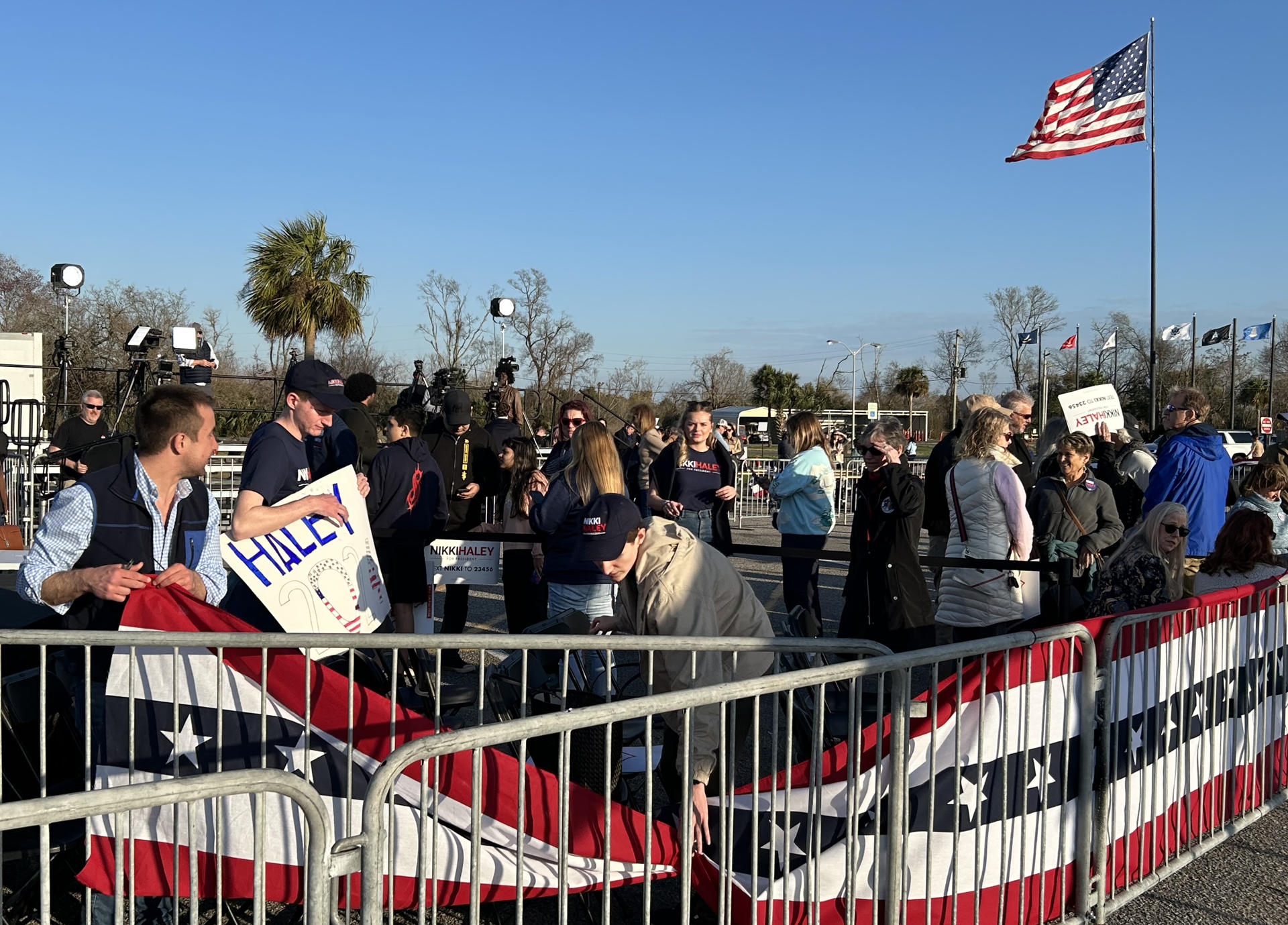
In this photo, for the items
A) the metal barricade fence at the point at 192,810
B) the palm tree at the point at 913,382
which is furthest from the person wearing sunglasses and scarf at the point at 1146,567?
the palm tree at the point at 913,382

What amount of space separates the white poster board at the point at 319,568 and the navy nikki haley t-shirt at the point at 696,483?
10.2 ft

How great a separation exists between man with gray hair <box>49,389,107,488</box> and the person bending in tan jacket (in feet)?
32.0

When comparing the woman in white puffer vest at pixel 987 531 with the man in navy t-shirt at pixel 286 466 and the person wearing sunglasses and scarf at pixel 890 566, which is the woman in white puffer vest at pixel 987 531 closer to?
the person wearing sunglasses and scarf at pixel 890 566

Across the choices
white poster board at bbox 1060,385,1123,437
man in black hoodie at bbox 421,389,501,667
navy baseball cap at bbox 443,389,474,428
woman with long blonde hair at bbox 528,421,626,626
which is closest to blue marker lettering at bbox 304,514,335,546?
woman with long blonde hair at bbox 528,421,626,626

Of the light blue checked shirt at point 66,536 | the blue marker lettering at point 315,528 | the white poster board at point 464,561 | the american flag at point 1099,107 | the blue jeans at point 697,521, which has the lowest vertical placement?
the white poster board at point 464,561

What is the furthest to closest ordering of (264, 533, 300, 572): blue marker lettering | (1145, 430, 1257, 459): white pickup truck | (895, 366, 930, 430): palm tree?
(895, 366, 930, 430): palm tree < (1145, 430, 1257, 459): white pickup truck < (264, 533, 300, 572): blue marker lettering

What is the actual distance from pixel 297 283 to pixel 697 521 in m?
21.1

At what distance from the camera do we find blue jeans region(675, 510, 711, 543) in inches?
328

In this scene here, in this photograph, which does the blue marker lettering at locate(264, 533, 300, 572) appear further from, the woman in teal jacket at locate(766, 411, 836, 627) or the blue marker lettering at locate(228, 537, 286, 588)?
the woman in teal jacket at locate(766, 411, 836, 627)

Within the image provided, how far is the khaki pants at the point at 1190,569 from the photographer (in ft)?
21.8

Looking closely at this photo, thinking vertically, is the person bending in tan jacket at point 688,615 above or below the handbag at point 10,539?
above

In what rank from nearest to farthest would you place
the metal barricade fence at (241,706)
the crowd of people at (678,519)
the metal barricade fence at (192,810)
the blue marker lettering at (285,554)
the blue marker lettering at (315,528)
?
the metal barricade fence at (192,810) < the metal barricade fence at (241,706) < the crowd of people at (678,519) < the blue marker lettering at (285,554) < the blue marker lettering at (315,528)

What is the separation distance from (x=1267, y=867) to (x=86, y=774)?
439 cm

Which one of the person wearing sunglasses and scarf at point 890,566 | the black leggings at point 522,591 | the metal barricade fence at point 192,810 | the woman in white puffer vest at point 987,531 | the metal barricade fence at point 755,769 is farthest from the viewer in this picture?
the black leggings at point 522,591
